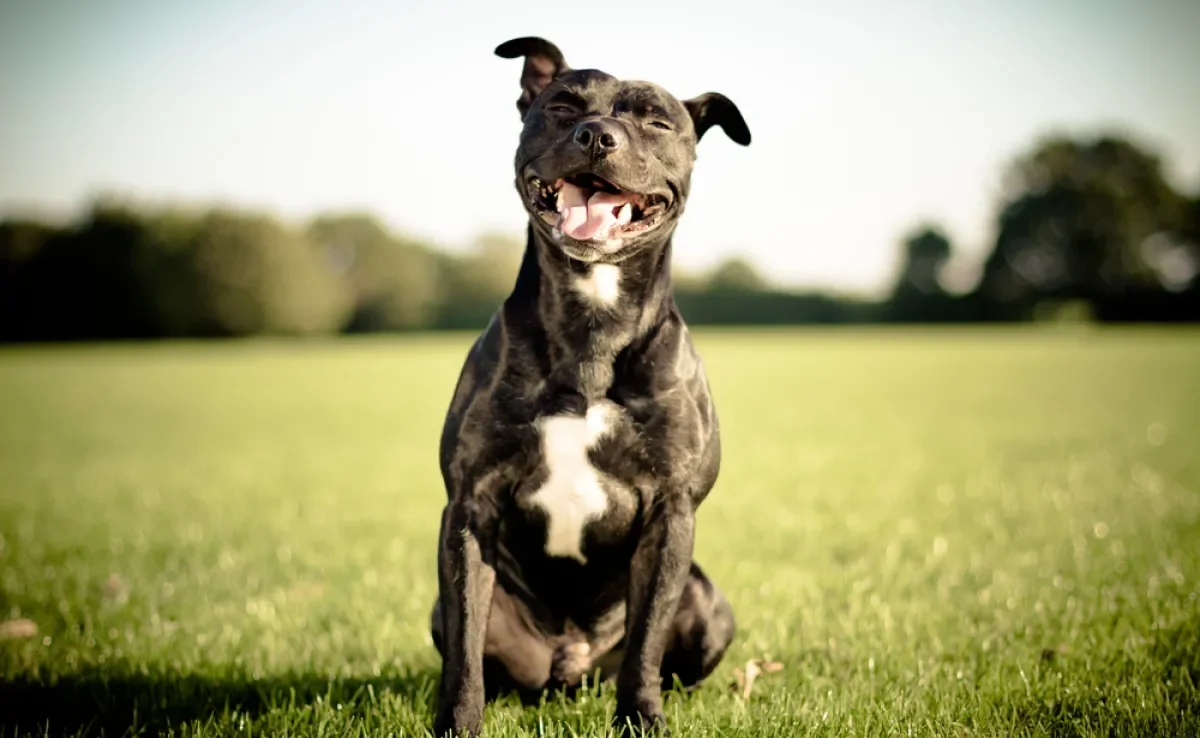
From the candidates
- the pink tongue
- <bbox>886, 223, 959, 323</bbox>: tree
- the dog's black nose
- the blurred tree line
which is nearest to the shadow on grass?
the pink tongue

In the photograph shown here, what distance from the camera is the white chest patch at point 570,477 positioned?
117 inches

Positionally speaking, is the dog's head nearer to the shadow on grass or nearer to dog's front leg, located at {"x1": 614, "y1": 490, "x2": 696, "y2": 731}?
dog's front leg, located at {"x1": 614, "y1": 490, "x2": 696, "y2": 731}

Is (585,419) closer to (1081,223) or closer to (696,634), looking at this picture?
(696,634)

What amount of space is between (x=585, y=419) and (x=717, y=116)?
1.39m

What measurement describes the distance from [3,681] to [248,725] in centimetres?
140

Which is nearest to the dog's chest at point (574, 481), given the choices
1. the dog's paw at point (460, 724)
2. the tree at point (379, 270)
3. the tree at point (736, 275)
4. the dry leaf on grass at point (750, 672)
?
the dog's paw at point (460, 724)

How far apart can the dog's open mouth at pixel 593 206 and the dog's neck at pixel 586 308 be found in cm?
11

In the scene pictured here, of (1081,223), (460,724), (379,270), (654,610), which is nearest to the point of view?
(460,724)

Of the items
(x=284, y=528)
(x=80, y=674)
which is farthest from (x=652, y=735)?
(x=284, y=528)

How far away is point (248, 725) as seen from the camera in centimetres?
316

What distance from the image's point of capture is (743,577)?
5590 millimetres

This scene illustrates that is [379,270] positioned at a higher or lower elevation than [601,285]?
lower

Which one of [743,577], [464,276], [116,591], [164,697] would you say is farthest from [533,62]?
[464,276]

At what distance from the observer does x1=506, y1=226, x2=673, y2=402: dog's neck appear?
3025 mm
